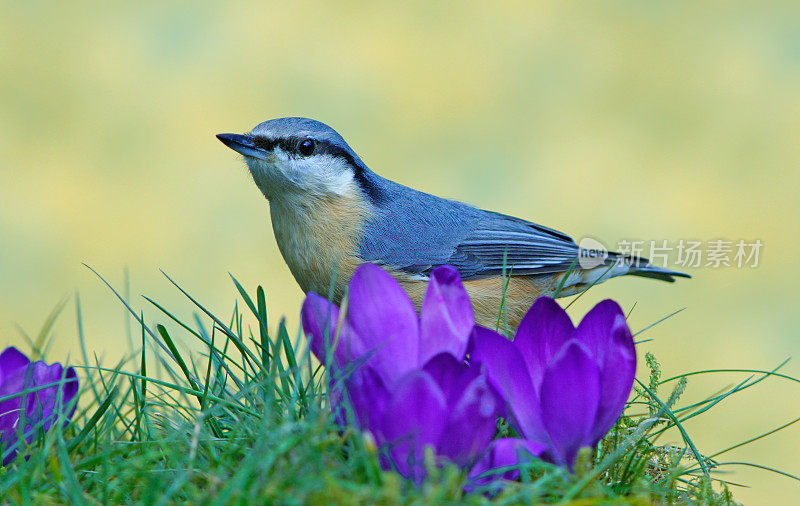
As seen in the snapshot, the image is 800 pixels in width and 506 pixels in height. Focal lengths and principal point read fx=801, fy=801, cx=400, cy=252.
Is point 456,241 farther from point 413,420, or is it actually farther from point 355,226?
point 413,420

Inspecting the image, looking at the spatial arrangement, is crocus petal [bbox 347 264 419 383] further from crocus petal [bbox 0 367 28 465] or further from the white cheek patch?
the white cheek patch

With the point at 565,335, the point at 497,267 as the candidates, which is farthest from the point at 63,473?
the point at 497,267

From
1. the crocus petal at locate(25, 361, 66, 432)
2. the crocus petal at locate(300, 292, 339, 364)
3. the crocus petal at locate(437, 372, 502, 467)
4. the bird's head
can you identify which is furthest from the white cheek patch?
the crocus petal at locate(437, 372, 502, 467)

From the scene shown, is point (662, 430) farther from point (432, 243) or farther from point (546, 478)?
point (432, 243)

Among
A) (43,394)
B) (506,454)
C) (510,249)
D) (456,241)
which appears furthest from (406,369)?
(510,249)

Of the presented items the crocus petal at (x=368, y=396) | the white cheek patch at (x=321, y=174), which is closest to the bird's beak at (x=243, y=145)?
the white cheek patch at (x=321, y=174)

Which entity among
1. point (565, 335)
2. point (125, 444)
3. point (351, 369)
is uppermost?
point (565, 335)
